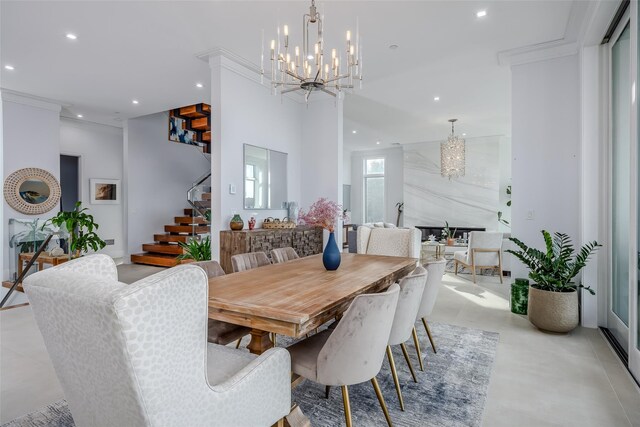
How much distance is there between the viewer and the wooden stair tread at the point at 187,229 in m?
6.95

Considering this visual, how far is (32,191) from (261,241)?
4.36 metres

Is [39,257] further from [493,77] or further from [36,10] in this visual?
[493,77]

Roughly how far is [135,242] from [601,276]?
753 centimetres

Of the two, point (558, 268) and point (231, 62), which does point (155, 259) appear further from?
point (558, 268)

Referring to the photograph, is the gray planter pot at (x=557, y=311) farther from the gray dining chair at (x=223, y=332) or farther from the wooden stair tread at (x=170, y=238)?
the wooden stair tread at (x=170, y=238)

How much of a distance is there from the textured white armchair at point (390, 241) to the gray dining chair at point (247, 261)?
1.96m

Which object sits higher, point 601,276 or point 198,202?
point 198,202

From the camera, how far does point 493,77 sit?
16.0 ft

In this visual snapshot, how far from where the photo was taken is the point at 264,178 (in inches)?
192

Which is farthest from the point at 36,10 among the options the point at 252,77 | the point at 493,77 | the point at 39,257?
Result: the point at 493,77

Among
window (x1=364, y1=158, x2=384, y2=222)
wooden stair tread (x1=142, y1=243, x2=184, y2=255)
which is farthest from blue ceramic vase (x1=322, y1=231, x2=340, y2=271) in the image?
window (x1=364, y1=158, x2=384, y2=222)

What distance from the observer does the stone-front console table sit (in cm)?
405

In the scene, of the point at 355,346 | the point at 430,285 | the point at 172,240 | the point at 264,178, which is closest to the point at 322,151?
the point at 264,178

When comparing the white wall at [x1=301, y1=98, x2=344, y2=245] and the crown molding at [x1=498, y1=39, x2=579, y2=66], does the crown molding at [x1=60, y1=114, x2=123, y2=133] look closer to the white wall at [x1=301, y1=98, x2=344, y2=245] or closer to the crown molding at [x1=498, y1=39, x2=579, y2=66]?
the white wall at [x1=301, y1=98, x2=344, y2=245]
